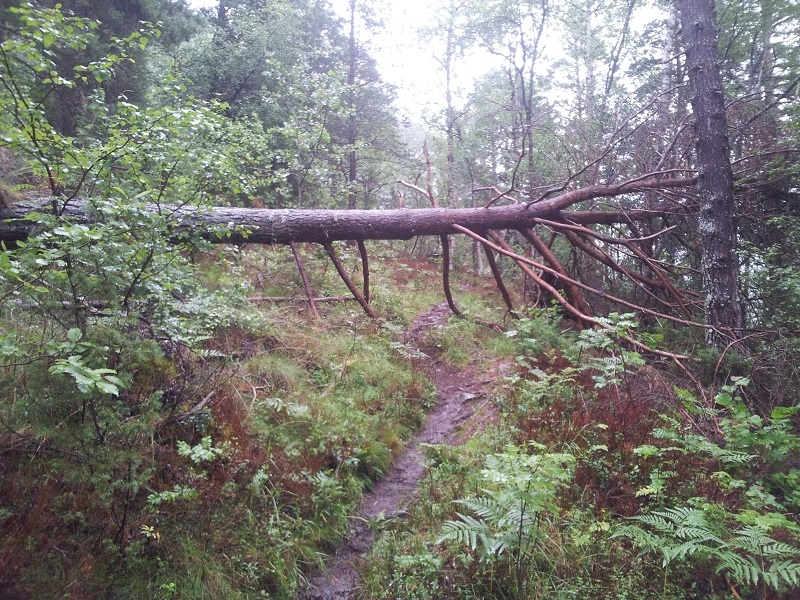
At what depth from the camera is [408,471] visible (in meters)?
5.38

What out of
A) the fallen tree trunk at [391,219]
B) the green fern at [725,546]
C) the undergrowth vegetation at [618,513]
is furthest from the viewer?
the fallen tree trunk at [391,219]

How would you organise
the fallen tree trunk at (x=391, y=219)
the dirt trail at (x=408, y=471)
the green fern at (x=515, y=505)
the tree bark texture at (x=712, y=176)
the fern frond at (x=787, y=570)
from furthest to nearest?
1. the fallen tree trunk at (x=391, y=219)
2. the tree bark texture at (x=712, y=176)
3. the dirt trail at (x=408, y=471)
4. the green fern at (x=515, y=505)
5. the fern frond at (x=787, y=570)

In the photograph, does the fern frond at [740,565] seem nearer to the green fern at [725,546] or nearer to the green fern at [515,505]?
the green fern at [725,546]

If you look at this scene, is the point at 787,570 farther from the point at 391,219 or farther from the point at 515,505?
the point at 391,219

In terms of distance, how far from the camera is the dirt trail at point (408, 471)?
12.2ft


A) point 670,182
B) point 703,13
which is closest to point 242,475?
point 670,182

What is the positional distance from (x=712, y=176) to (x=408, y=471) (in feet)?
17.2

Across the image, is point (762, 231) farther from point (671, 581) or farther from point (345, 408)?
point (345, 408)

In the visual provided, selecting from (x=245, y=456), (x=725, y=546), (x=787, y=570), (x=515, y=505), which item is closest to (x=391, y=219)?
(x=245, y=456)

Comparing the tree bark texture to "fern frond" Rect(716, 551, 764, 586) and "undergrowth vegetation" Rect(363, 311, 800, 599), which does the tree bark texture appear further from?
A: "fern frond" Rect(716, 551, 764, 586)

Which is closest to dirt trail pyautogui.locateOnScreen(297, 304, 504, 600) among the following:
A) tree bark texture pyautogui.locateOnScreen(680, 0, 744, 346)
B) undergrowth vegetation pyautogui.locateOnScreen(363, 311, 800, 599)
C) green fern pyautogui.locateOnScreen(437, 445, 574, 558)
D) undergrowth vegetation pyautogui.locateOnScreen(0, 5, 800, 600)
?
undergrowth vegetation pyautogui.locateOnScreen(0, 5, 800, 600)

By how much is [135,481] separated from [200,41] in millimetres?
12671

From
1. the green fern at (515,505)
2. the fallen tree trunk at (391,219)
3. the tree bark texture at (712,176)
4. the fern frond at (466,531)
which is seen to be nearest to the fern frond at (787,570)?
the green fern at (515,505)

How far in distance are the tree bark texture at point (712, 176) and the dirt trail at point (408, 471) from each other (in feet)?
11.2
